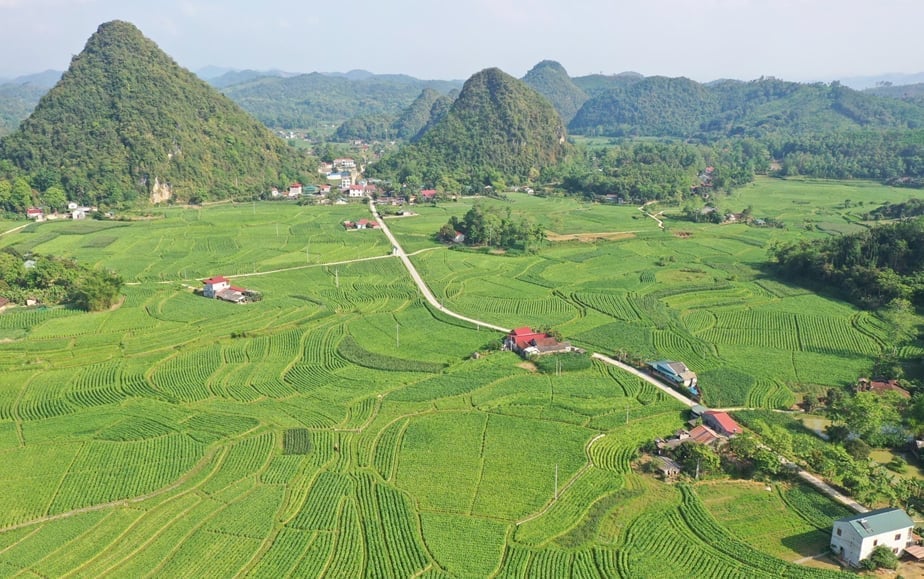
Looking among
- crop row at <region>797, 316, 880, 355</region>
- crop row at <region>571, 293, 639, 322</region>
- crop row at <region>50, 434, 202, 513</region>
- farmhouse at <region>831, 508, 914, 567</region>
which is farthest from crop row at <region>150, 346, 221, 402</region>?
crop row at <region>797, 316, 880, 355</region>

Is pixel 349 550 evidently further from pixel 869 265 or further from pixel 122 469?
pixel 869 265

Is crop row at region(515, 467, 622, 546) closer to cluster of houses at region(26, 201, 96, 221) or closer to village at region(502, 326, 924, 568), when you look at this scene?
village at region(502, 326, 924, 568)

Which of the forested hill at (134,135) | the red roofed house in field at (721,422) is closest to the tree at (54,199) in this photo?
the forested hill at (134,135)

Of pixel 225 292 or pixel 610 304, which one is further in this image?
pixel 225 292

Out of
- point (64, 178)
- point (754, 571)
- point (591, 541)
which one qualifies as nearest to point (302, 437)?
point (591, 541)

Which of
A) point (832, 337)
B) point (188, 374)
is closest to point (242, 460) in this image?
point (188, 374)

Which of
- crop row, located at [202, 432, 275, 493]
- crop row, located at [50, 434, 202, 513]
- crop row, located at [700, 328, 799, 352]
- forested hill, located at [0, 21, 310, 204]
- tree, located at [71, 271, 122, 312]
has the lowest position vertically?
crop row, located at [700, 328, 799, 352]
